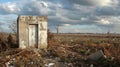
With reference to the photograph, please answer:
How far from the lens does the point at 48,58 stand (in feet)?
59.8

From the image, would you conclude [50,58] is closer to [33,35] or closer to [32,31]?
[33,35]

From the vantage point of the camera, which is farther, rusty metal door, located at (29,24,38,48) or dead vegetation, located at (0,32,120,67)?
rusty metal door, located at (29,24,38,48)

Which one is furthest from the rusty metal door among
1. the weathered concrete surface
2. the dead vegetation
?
the dead vegetation

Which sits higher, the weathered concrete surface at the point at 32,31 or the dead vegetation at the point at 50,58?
the weathered concrete surface at the point at 32,31

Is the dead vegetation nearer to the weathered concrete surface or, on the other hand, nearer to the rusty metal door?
the weathered concrete surface

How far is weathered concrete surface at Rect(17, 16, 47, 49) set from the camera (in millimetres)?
20781

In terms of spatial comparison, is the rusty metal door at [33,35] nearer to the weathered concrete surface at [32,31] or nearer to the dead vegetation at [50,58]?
the weathered concrete surface at [32,31]

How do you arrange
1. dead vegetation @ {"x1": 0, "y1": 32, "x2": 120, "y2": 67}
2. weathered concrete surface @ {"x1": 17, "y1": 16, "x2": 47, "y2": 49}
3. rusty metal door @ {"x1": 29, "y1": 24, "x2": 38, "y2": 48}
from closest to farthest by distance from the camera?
1. dead vegetation @ {"x1": 0, "y1": 32, "x2": 120, "y2": 67}
2. weathered concrete surface @ {"x1": 17, "y1": 16, "x2": 47, "y2": 49}
3. rusty metal door @ {"x1": 29, "y1": 24, "x2": 38, "y2": 48}

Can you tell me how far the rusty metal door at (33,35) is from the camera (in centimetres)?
2102

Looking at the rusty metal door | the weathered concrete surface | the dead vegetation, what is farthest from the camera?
the rusty metal door

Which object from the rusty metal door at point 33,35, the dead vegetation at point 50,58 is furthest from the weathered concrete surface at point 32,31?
the dead vegetation at point 50,58

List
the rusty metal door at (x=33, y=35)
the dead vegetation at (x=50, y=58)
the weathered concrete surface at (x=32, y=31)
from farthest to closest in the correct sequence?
the rusty metal door at (x=33, y=35), the weathered concrete surface at (x=32, y=31), the dead vegetation at (x=50, y=58)

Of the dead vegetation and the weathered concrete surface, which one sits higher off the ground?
the weathered concrete surface

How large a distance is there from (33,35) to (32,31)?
0.34m
